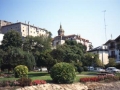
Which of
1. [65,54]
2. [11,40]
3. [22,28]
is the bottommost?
[65,54]

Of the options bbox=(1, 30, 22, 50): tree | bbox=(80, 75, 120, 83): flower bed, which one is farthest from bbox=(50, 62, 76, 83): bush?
bbox=(1, 30, 22, 50): tree

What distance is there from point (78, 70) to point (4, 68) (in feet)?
57.7

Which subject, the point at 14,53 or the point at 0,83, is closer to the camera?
the point at 0,83

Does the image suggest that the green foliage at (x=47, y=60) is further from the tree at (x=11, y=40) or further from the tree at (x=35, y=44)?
the tree at (x=35, y=44)

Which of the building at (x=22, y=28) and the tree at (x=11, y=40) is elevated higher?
the building at (x=22, y=28)

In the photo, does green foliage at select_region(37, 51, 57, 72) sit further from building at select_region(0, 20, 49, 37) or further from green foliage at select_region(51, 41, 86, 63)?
building at select_region(0, 20, 49, 37)

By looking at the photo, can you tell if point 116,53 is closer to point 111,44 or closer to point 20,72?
point 111,44

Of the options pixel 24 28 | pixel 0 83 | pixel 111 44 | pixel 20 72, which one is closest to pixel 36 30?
pixel 24 28

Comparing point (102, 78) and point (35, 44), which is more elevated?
point (35, 44)

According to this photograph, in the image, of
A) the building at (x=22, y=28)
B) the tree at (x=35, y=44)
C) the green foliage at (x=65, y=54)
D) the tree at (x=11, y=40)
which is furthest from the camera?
the building at (x=22, y=28)

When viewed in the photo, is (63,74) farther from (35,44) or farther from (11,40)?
(35,44)

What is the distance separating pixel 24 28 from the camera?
8988 centimetres

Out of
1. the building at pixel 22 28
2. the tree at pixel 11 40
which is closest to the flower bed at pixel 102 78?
the tree at pixel 11 40

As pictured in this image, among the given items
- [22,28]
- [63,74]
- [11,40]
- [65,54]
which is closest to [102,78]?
[63,74]
